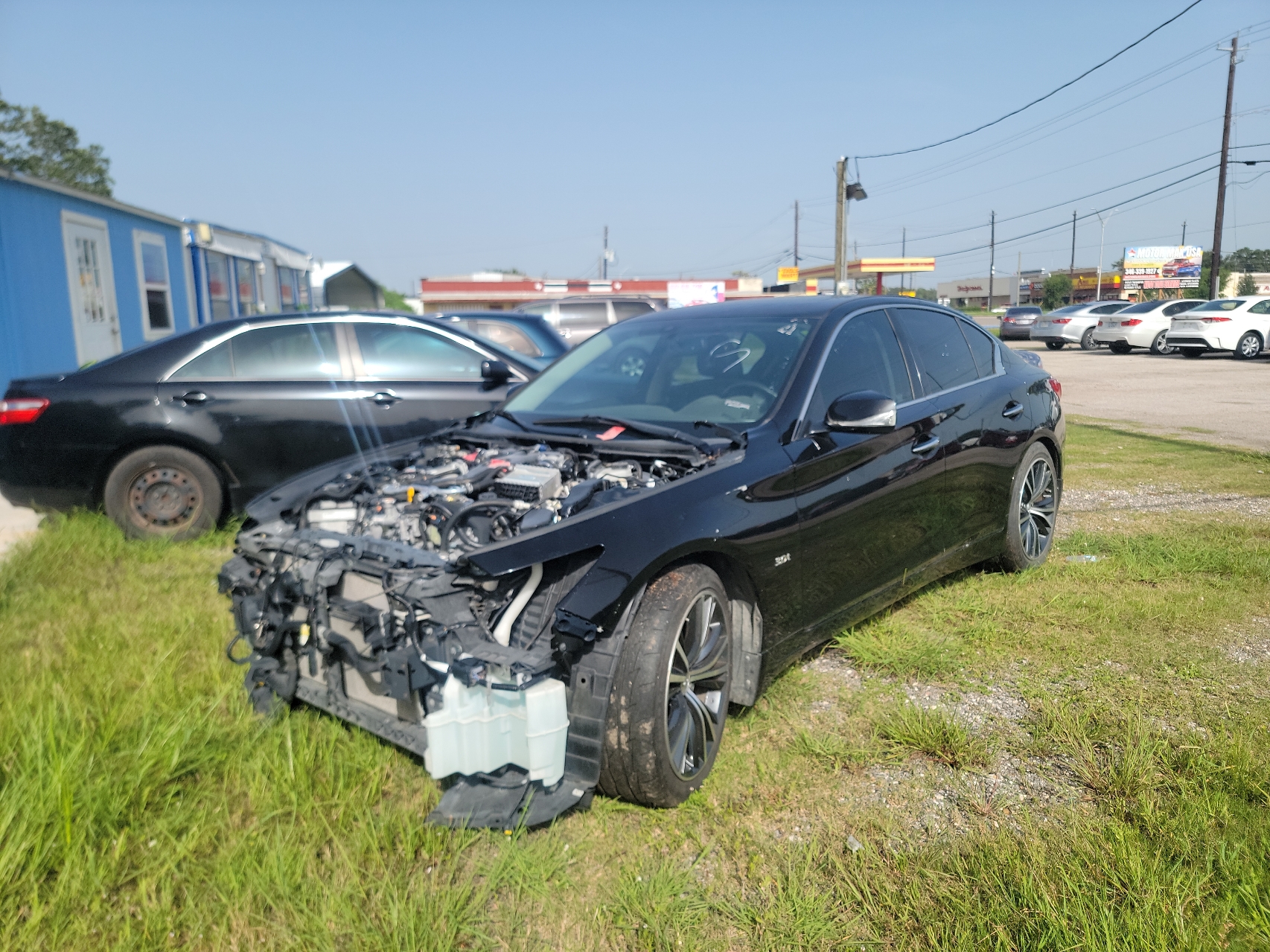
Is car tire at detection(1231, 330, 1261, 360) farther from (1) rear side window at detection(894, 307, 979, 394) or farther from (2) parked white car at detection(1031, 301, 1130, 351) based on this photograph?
(1) rear side window at detection(894, 307, 979, 394)

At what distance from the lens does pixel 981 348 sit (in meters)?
5.01

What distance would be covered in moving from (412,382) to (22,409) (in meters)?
2.31

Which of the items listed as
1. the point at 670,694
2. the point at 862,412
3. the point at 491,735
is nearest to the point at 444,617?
the point at 491,735

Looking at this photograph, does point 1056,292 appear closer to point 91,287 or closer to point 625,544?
point 91,287

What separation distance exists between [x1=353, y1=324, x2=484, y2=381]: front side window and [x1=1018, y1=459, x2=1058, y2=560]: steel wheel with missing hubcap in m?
3.57

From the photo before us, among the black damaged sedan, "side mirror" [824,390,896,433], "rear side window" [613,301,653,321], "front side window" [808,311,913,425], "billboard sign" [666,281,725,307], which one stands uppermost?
"billboard sign" [666,281,725,307]

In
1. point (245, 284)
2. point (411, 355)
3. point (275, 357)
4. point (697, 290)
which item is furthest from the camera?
point (697, 290)

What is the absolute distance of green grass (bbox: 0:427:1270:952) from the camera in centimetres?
225

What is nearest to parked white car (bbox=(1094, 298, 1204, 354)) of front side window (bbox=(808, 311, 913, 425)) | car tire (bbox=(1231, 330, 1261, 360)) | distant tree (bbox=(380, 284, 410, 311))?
car tire (bbox=(1231, 330, 1261, 360))

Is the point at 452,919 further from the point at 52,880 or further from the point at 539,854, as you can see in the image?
the point at 52,880

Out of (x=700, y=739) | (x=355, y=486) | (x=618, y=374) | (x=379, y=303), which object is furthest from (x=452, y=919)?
(x=379, y=303)

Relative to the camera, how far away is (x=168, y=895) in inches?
92.1

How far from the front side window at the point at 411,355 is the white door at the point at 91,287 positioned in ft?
29.7

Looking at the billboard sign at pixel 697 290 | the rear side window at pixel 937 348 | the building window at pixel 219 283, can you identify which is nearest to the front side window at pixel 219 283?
the building window at pixel 219 283
